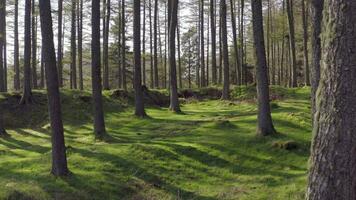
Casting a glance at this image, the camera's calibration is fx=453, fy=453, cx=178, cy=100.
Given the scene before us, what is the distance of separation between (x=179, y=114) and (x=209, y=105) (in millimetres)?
5930

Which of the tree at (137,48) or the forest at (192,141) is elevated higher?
the tree at (137,48)

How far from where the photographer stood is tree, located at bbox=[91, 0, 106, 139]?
57.4 ft

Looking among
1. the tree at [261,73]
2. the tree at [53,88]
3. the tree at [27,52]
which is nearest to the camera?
the tree at [53,88]

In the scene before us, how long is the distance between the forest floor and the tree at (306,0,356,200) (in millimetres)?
5027

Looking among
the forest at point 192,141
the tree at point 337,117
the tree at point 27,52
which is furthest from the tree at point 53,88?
the tree at point 27,52

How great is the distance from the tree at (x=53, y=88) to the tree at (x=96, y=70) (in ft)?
15.7

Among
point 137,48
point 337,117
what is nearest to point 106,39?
point 137,48

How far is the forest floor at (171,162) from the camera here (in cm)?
1187

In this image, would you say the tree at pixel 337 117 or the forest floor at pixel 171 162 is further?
the forest floor at pixel 171 162

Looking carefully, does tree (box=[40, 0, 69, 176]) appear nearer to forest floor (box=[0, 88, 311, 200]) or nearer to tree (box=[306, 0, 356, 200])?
forest floor (box=[0, 88, 311, 200])

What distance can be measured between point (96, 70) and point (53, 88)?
202 inches

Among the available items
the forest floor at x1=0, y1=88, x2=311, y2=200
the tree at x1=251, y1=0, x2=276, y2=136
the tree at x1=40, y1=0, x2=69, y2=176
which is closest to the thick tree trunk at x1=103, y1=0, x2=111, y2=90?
the forest floor at x1=0, y1=88, x2=311, y2=200

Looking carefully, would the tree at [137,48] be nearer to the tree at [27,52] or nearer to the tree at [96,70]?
the tree at [96,70]

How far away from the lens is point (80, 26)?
36.0 metres
